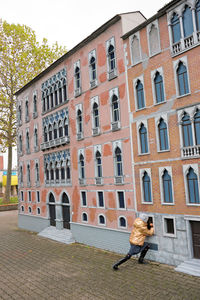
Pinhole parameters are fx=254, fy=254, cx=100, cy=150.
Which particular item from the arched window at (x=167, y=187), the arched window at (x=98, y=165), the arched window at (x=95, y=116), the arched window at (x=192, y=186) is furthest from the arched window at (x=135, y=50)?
the arched window at (x=192, y=186)

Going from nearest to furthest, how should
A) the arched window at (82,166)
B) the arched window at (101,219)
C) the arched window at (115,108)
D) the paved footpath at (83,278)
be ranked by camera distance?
1. the paved footpath at (83,278)
2. the arched window at (115,108)
3. the arched window at (101,219)
4. the arched window at (82,166)

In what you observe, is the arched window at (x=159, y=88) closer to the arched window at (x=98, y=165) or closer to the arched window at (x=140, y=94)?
the arched window at (x=140, y=94)

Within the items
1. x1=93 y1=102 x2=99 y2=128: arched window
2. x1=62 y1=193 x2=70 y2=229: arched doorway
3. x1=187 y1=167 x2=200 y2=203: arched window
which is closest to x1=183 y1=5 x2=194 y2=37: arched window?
x1=187 y1=167 x2=200 y2=203: arched window

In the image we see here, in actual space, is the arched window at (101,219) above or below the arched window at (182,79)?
below

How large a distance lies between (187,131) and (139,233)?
579 centimetres

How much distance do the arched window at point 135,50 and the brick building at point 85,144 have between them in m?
0.99

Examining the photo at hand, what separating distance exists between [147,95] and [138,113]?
119 centimetres

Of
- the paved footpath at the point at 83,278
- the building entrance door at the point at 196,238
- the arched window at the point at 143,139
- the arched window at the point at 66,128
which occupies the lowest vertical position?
the paved footpath at the point at 83,278

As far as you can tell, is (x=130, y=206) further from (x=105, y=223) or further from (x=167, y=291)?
(x=167, y=291)

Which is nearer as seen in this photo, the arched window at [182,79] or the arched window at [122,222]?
the arched window at [182,79]

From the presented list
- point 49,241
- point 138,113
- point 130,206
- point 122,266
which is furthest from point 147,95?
point 49,241

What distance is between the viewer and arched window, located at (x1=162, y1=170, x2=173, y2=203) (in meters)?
13.5

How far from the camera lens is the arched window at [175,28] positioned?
13133mm

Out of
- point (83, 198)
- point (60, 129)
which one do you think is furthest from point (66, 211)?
point (60, 129)
